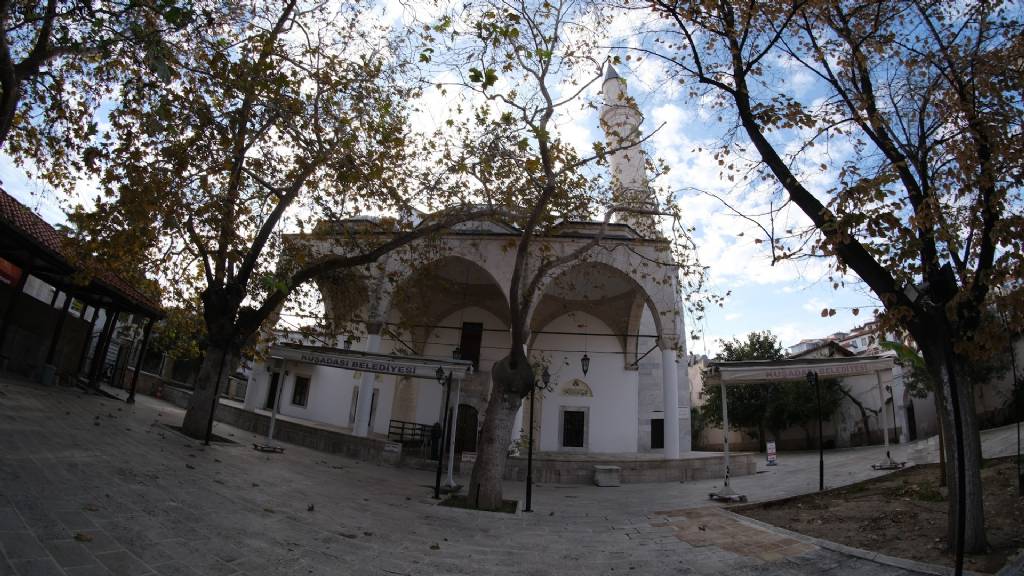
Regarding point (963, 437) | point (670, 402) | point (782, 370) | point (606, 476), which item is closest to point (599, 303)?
point (670, 402)

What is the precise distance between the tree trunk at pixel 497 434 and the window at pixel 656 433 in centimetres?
1105

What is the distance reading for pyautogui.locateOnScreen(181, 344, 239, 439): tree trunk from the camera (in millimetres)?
9422

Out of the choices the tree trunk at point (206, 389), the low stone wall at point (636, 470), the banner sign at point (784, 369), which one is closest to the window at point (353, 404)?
the low stone wall at point (636, 470)

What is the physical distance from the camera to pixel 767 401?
24.0 meters

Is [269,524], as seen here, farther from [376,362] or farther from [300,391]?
[300,391]

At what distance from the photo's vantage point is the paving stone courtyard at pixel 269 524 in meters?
3.49

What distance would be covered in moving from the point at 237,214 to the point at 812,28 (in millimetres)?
8430

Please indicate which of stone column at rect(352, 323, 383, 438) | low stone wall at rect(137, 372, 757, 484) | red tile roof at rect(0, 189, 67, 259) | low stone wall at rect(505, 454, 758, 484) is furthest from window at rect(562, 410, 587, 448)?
red tile roof at rect(0, 189, 67, 259)

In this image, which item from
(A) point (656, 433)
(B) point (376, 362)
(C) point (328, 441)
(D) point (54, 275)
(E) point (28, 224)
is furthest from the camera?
(A) point (656, 433)

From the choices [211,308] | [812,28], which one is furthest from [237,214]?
[812,28]

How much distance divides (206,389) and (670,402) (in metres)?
11.0

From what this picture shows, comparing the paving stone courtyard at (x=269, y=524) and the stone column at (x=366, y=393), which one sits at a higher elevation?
the stone column at (x=366, y=393)

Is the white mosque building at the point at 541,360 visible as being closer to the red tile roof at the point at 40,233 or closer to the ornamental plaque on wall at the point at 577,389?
the ornamental plaque on wall at the point at 577,389

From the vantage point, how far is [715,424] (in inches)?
1040
